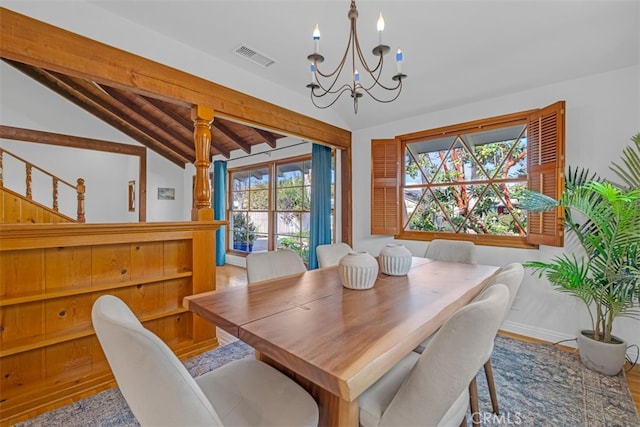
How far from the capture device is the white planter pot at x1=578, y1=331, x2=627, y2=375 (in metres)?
1.99

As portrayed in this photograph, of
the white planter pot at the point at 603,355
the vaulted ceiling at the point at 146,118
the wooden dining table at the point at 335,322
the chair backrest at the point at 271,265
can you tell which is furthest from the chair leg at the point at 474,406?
the vaulted ceiling at the point at 146,118

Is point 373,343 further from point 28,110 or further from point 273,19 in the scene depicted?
point 28,110

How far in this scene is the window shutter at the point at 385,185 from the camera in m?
3.65

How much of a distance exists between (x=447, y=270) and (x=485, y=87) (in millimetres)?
2022

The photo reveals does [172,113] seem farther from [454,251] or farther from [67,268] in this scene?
[454,251]

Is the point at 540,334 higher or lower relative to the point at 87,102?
lower

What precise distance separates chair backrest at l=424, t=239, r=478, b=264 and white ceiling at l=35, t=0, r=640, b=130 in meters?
1.64

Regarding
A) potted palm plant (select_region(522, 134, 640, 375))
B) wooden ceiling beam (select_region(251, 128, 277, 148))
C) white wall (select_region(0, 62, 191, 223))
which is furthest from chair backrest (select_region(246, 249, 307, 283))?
white wall (select_region(0, 62, 191, 223))

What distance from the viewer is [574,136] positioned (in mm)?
2516

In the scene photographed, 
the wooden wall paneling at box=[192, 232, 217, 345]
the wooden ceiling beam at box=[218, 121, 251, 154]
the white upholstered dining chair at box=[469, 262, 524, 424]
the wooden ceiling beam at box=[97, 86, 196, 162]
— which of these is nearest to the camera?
the white upholstered dining chair at box=[469, 262, 524, 424]

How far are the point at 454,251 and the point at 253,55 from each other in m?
2.63

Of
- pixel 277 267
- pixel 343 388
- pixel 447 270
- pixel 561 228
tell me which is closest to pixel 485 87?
pixel 561 228

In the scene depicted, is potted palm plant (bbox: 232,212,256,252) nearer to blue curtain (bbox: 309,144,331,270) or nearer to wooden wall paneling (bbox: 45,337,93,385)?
blue curtain (bbox: 309,144,331,270)

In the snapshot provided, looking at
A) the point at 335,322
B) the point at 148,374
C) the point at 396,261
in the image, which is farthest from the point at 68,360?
the point at 396,261
